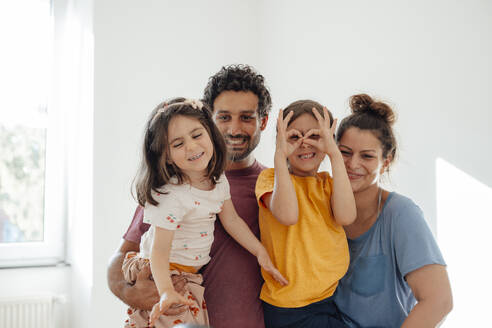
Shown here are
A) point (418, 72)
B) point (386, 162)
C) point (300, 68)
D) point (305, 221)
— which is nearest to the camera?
point (305, 221)

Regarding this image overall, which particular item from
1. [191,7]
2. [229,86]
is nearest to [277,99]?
[191,7]

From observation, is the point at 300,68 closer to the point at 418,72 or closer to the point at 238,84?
the point at 418,72

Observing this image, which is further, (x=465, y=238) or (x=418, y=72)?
(x=418, y=72)

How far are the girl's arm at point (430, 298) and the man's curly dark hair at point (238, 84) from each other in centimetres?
89

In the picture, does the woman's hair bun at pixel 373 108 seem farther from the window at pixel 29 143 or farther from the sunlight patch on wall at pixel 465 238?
the window at pixel 29 143

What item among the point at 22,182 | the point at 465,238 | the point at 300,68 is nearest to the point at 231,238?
the point at 465,238

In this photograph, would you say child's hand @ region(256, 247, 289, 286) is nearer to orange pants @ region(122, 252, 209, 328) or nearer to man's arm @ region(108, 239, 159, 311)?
orange pants @ region(122, 252, 209, 328)

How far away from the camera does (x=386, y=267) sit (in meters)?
1.31

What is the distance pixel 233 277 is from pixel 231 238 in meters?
0.13

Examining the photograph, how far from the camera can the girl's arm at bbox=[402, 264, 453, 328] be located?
3.89ft

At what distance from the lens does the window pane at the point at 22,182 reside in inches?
118

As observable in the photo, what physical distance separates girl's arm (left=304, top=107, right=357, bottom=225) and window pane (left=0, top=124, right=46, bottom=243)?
2.47 meters

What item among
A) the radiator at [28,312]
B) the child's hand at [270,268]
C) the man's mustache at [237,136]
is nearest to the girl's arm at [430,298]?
the child's hand at [270,268]

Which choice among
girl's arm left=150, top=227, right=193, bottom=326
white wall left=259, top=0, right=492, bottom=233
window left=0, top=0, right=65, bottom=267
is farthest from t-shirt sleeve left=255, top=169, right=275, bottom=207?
window left=0, top=0, right=65, bottom=267
